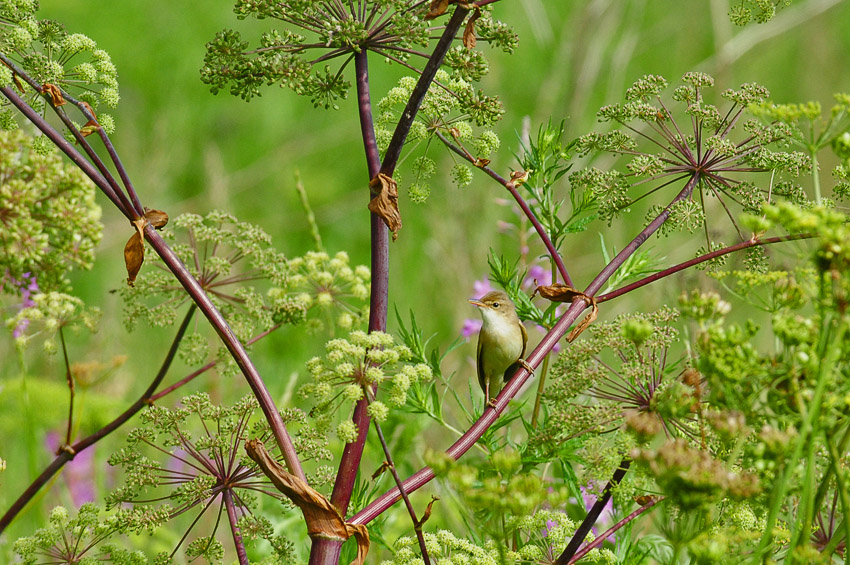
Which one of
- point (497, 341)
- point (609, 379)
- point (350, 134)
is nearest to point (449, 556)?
point (609, 379)

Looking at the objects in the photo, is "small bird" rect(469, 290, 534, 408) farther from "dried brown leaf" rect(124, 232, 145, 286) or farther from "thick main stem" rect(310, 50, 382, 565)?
"dried brown leaf" rect(124, 232, 145, 286)

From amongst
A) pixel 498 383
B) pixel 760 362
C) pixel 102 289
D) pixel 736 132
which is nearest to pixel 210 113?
pixel 102 289

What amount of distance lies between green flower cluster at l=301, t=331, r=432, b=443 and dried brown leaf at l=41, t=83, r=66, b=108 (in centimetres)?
70

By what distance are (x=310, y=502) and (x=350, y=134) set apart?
738 centimetres

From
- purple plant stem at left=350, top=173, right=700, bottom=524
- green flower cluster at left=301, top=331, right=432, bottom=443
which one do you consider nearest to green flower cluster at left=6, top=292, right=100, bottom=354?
green flower cluster at left=301, top=331, right=432, bottom=443

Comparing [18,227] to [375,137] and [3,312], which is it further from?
[375,137]

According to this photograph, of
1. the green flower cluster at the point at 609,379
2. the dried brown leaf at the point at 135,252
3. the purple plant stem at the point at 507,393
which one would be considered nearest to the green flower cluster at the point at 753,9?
the purple plant stem at the point at 507,393

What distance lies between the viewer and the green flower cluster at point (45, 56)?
1.66 metres

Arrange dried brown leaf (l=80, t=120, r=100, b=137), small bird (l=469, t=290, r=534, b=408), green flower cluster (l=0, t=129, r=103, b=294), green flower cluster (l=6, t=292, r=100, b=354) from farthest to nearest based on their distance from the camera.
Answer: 1. small bird (l=469, t=290, r=534, b=408)
2. green flower cluster (l=6, t=292, r=100, b=354)
3. green flower cluster (l=0, t=129, r=103, b=294)
4. dried brown leaf (l=80, t=120, r=100, b=137)

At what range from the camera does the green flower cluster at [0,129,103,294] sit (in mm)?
2152

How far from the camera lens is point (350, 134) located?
343 inches

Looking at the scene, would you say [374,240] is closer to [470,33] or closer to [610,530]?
[470,33]

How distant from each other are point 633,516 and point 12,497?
140 inches

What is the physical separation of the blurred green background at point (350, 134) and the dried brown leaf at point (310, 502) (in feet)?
8.76
